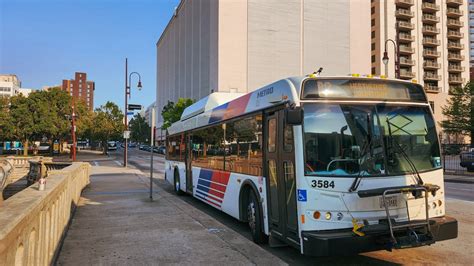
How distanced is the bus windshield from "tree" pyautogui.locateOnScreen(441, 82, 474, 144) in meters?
61.9

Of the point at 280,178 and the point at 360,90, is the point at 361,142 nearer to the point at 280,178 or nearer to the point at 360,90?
the point at 360,90

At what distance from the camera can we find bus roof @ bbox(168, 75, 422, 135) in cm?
601

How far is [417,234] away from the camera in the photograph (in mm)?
5375

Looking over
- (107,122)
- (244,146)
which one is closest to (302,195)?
(244,146)

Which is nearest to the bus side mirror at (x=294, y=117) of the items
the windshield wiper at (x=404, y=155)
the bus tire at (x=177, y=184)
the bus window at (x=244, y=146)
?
the windshield wiper at (x=404, y=155)

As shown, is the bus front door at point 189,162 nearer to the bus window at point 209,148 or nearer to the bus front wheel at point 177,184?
the bus window at point 209,148

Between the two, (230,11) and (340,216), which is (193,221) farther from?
(230,11)

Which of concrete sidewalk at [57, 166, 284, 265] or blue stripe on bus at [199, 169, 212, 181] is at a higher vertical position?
blue stripe on bus at [199, 169, 212, 181]

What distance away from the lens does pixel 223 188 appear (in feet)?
30.5

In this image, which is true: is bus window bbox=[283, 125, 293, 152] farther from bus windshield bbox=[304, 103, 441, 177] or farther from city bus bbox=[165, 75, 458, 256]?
bus windshield bbox=[304, 103, 441, 177]

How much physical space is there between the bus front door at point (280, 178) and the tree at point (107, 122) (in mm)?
52746

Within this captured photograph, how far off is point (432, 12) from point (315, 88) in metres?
84.5

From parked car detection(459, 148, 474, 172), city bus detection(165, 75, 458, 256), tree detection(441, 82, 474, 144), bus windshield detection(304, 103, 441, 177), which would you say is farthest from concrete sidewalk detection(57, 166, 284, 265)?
tree detection(441, 82, 474, 144)

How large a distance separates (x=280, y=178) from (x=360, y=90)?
69.6 inches
